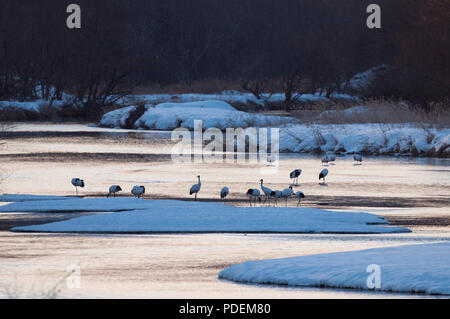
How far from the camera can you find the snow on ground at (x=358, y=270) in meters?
11.7

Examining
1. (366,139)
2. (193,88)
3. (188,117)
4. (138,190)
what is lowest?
(138,190)

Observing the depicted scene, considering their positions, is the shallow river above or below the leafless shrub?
below

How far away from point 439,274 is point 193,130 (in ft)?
141

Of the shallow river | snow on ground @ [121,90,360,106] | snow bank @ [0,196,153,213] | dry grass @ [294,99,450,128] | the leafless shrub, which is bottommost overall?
the shallow river

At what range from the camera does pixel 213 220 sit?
1781 cm

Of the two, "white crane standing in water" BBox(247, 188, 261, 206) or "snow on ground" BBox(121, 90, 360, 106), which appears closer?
"white crane standing in water" BBox(247, 188, 261, 206)

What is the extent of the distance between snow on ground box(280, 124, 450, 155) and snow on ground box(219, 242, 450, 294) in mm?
23260

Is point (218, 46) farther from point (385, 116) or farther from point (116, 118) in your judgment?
point (385, 116)

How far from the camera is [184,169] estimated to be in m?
30.1

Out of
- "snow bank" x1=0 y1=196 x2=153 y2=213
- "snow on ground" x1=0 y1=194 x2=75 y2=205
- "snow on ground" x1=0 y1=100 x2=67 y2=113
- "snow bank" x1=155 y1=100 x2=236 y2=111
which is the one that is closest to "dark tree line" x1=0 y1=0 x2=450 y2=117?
"snow on ground" x1=0 y1=100 x2=67 y2=113

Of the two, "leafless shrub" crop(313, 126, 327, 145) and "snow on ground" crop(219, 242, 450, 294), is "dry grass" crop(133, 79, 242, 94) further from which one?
"snow on ground" crop(219, 242, 450, 294)

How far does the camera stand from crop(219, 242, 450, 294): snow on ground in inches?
461

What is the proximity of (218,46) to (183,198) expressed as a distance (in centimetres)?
9441

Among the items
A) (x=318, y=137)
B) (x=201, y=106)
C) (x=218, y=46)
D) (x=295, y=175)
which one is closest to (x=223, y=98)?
(x=201, y=106)
